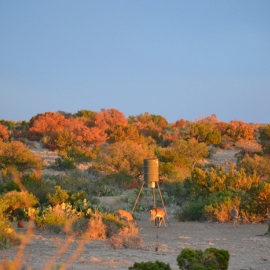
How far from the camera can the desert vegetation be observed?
39.9 ft

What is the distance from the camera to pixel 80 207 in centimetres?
1449

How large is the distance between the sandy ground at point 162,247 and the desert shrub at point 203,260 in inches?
62.1

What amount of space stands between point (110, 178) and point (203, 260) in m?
14.8

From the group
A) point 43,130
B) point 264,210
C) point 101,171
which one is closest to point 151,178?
point 264,210

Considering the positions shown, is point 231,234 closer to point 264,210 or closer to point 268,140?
point 264,210

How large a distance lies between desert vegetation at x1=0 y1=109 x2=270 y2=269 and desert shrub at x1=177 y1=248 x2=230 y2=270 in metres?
2.11

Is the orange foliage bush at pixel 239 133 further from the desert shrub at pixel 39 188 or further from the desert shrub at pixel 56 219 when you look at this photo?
the desert shrub at pixel 56 219

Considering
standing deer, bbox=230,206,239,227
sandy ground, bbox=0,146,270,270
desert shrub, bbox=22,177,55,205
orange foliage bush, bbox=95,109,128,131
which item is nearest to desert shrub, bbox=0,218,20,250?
sandy ground, bbox=0,146,270,270

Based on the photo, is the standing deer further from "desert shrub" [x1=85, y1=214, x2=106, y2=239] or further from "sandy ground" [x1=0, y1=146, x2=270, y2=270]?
"desert shrub" [x1=85, y1=214, x2=106, y2=239]

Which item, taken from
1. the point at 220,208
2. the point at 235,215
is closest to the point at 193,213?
the point at 220,208

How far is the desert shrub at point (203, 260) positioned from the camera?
6.13 m

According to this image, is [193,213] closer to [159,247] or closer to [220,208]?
[220,208]

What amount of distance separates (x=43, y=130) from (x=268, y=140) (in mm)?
16424

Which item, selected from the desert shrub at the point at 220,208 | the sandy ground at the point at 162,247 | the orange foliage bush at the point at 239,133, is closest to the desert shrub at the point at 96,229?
the sandy ground at the point at 162,247
